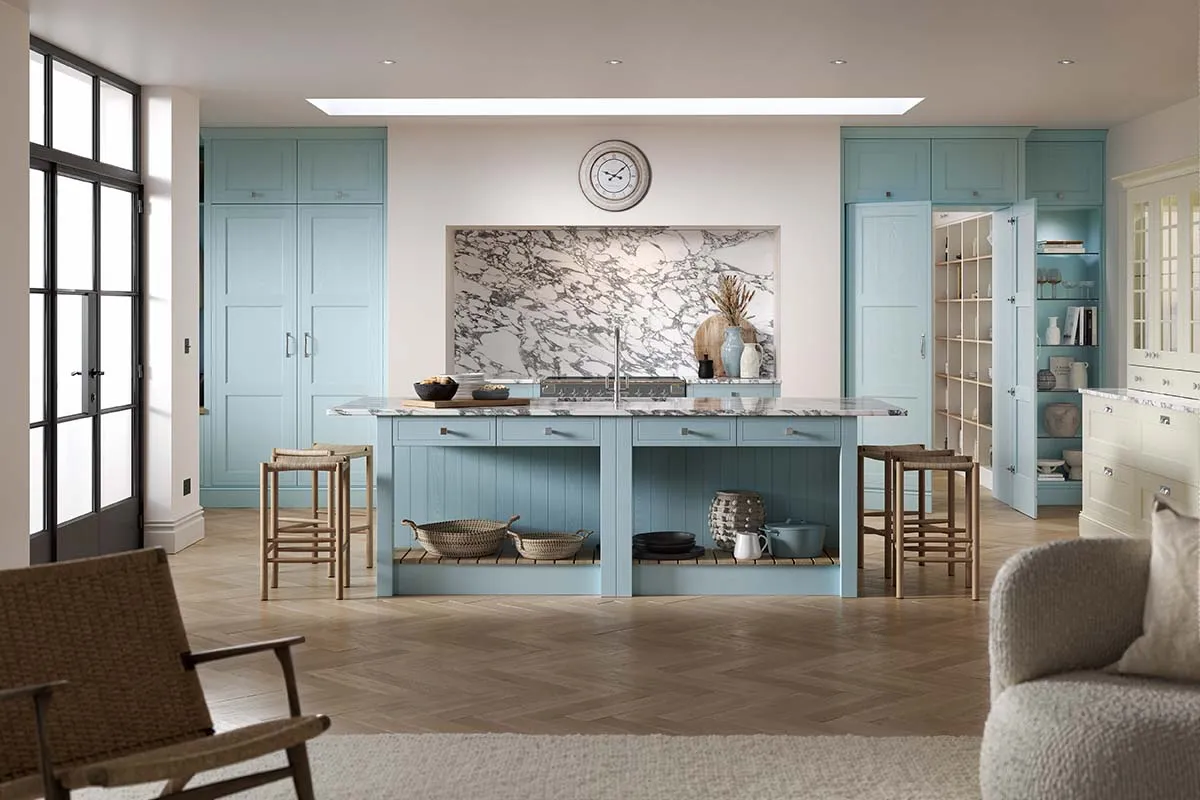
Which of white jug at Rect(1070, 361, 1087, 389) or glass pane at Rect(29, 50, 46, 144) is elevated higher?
glass pane at Rect(29, 50, 46, 144)

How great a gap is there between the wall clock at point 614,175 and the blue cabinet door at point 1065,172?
2.77 metres

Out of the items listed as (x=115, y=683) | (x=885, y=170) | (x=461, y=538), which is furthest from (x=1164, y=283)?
(x=115, y=683)

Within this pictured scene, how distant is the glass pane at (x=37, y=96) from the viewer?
6.08 m

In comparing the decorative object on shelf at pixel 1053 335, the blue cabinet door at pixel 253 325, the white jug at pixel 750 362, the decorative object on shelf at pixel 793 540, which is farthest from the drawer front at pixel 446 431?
the decorative object on shelf at pixel 1053 335

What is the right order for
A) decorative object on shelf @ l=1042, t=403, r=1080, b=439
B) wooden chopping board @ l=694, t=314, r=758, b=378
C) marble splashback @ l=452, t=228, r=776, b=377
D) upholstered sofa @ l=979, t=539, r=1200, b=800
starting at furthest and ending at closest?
1. marble splashback @ l=452, t=228, r=776, b=377
2. wooden chopping board @ l=694, t=314, r=758, b=378
3. decorative object on shelf @ l=1042, t=403, r=1080, b=439
4. upholstered sofa @ l=979, t=539, r=1200, b=800

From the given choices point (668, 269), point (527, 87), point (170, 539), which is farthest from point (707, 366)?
point (170, 539)

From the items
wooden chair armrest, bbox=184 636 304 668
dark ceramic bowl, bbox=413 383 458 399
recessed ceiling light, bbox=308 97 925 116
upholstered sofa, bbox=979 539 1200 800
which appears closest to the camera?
upholstered sofa, bbox=979 539 1200 800

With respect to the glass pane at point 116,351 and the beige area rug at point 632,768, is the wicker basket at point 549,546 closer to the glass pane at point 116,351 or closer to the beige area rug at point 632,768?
the beige area rug at point 632,768

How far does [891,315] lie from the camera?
28.7 ft

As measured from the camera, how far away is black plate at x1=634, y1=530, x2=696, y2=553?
19.9 feet

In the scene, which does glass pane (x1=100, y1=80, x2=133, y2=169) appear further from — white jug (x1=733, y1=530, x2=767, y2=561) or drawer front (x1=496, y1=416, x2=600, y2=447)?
white jug (x1=733, y1=530, x2=767, y2=561)

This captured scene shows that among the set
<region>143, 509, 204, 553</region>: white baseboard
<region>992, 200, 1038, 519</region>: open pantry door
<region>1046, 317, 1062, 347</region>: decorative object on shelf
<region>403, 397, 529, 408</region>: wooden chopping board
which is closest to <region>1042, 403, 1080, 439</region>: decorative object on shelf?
<region>992, 200, 1038, 519</region>: open pantry door

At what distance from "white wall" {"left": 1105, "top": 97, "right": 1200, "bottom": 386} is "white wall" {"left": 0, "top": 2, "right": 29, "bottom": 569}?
21.0 ft

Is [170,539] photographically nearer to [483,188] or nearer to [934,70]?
[483,188]
